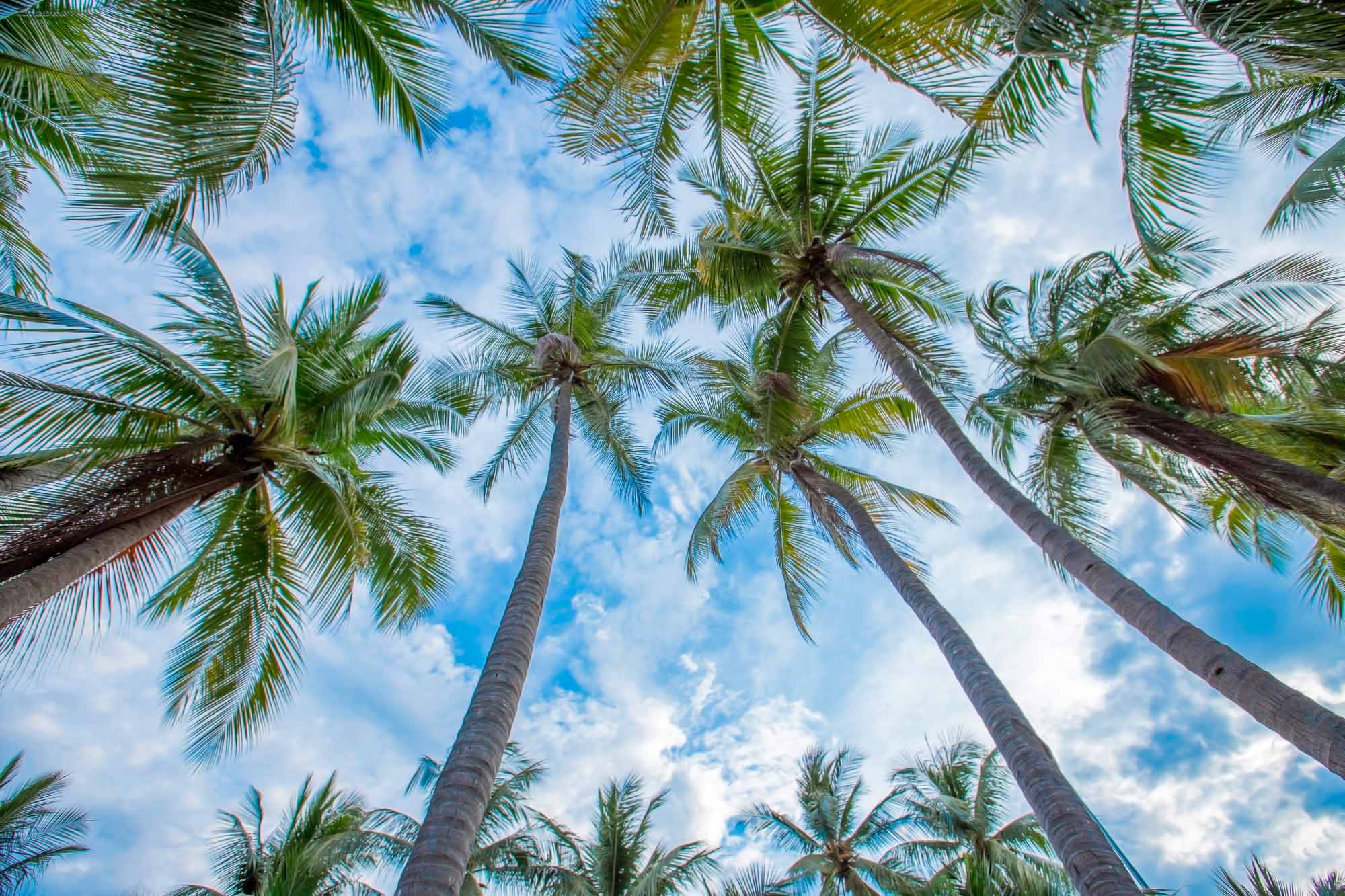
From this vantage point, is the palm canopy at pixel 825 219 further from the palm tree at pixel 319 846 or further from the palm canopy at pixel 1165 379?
the palm tree at pixel 319 846

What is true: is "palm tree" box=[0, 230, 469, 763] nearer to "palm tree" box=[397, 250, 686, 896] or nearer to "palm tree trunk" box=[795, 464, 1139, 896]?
"palm tree" box=[397, 250, 686, 896]

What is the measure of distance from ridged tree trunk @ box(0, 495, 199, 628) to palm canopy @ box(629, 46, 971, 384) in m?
7.98

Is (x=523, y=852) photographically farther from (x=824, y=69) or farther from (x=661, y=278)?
(x=824, y=69)

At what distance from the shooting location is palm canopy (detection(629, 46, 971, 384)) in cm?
1040

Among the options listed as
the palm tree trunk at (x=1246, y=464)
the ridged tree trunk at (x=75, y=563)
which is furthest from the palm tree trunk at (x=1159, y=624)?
the ridged tree trunk at (x=75, y=563)

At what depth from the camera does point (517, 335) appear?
511 inches

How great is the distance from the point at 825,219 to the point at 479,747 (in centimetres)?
988

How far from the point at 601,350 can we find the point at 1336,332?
10.6m

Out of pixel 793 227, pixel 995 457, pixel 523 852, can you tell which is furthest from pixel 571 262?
pixel 523 852

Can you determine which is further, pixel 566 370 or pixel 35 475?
pixel 566 370

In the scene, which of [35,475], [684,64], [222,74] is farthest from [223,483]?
[684,64]

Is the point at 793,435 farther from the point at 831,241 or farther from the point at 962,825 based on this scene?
the point at 962,825

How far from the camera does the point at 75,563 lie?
6.06 m

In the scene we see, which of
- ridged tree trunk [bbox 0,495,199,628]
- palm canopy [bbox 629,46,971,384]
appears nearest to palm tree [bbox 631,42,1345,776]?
palm canopy [bbox 629,46,971,384]
